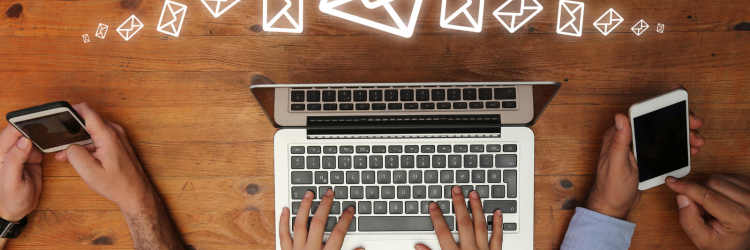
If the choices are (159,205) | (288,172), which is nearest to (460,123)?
(288,172)

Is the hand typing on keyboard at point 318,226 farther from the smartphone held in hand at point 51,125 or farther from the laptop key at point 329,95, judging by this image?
the smartphone held in hand at point 51,125

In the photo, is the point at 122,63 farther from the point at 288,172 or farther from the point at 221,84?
the point at 288,172

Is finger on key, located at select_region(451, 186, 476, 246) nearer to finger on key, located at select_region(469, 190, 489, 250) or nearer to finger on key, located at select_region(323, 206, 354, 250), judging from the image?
finger on key, located at select_region(469, 190, 489, 250)

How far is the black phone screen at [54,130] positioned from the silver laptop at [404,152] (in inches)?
16.7

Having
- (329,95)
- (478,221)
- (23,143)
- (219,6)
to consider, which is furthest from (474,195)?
(23,143)

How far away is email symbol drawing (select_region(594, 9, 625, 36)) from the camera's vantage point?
87 cm

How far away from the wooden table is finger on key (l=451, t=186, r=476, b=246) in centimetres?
19

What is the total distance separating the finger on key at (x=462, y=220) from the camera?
821 millimetres

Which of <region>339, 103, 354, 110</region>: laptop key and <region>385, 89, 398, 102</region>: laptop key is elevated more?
<region>385, 89, 398, 102</region>: laptop key

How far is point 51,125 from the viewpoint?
83cm

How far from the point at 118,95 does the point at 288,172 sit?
0.46 metres

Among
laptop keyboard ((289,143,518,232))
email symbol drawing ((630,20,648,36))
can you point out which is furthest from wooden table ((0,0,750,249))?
laptop keyboard ((289,143,518,232))

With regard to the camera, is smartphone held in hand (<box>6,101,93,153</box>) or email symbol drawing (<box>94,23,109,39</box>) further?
email symbol drawing (<box>94,23,109,39</box>)

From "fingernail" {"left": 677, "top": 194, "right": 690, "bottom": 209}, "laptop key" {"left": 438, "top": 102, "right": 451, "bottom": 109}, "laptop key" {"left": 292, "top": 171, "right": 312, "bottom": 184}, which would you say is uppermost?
"laptop key" {"left": 438, "top": 102, "right": 451, "bottom": 109}
